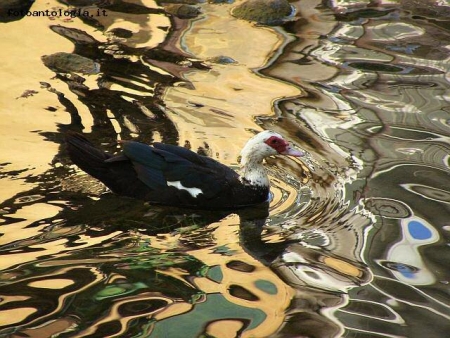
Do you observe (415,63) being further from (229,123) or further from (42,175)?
(42,175)

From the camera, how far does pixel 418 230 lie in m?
6.64

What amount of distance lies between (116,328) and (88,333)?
0.55 ft

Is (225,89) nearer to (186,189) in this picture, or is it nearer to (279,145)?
(279,145)

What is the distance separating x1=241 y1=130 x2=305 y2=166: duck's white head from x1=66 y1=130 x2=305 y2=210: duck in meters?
0.24

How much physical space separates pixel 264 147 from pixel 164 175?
0.89 m

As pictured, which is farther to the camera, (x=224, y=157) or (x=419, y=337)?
(x=224, y=157)

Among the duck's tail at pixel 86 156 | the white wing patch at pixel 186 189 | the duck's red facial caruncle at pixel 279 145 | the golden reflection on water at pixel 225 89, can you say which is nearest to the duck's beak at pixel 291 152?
the duck's red facial caruncle at pixel 279 145

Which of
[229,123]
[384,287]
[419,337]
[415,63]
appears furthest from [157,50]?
[419,337]

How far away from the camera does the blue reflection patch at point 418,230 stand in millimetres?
6543

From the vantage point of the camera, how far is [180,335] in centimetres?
506

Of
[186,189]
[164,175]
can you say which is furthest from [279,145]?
[164,175]

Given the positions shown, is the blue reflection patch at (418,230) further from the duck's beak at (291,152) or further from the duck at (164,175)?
the duck at (164,175)

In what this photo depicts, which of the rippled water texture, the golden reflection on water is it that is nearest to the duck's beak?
the rippled water texture

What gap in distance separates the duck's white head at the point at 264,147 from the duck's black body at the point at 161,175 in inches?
12.2
